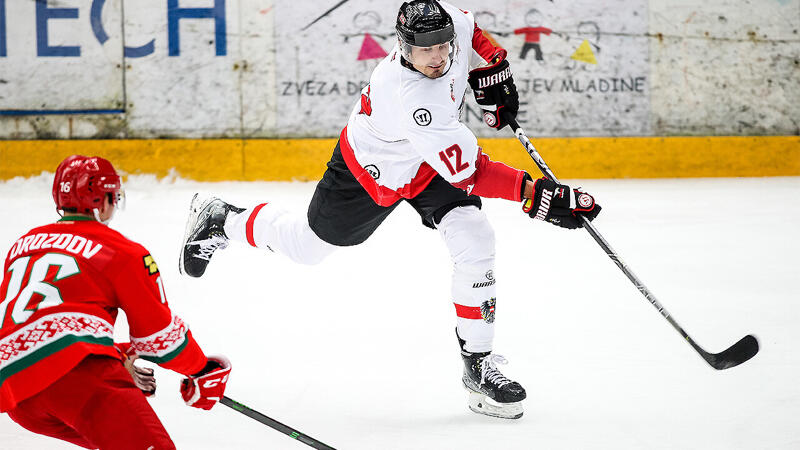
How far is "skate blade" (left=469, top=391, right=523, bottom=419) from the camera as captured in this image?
84.4 inches

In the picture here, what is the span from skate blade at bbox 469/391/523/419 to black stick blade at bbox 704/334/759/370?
1.78 feet

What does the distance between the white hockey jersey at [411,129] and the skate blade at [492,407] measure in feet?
1.84

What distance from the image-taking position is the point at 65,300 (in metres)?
1.42

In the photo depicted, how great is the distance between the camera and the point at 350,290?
11.2ft

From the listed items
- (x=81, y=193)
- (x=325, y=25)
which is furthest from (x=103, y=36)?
(x=81, y=193)

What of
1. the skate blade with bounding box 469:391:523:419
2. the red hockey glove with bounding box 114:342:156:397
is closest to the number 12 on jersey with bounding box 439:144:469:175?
the skate blade with bounding box 469:391:523:419

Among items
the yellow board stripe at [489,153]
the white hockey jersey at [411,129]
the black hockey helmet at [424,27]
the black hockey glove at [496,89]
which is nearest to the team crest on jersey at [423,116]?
the white hockey jersey at [411,129]

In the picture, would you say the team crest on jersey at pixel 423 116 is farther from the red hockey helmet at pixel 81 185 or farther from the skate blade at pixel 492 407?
the red hockey helmet at pixel 81 185

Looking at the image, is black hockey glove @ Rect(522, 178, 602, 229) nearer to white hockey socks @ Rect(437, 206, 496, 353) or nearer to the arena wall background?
white hockey socks @ Rect(437, 206, 496, 353)

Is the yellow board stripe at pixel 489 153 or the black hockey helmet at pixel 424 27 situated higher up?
the black hockey helmet at pixel 424 27

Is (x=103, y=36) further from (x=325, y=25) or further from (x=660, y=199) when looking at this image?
(x=660, y=199)

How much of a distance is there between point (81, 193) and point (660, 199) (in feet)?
14.9

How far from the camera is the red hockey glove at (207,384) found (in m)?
1.59

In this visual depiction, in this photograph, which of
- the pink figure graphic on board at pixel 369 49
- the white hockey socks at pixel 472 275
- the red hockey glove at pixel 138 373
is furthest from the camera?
the pink figure graphic on board at pixel 369 49
